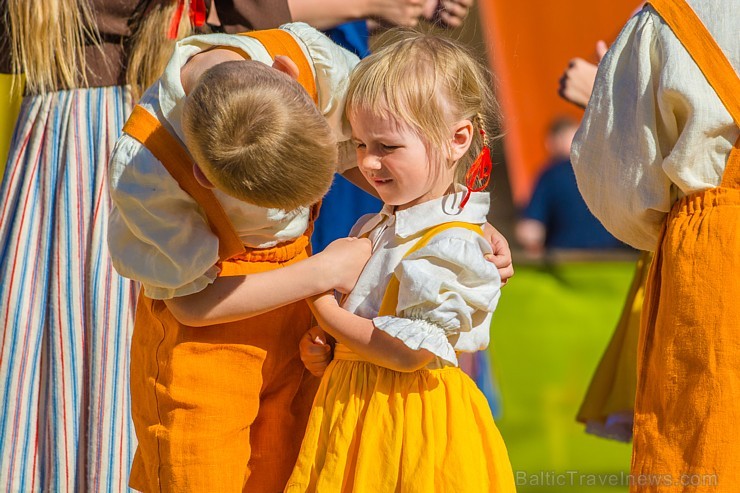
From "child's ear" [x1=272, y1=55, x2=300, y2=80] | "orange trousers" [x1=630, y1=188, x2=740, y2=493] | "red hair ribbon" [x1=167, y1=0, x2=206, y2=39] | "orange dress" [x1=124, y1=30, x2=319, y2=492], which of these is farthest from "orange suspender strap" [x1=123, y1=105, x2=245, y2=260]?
"orange trousers" [x1=630, y1=188, x2=740, y2=493]

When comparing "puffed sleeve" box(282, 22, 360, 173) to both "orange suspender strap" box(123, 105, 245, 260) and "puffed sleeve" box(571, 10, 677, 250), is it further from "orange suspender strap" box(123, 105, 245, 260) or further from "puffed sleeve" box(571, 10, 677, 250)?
"puffed sleeve" box(571, 10, 677, 250)

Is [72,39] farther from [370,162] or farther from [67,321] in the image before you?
[370,162]

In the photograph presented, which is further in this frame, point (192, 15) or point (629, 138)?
point (192, 15)

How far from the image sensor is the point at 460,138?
1958 millimetres

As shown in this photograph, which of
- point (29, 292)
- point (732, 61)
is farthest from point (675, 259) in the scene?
point (29, 292)

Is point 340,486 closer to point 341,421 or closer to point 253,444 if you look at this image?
point 341,421

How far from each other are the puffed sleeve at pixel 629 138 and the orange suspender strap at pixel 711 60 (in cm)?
5

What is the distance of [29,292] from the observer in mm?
2598

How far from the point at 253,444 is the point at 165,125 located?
62 centimetres

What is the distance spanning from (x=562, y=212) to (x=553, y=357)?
1.00m

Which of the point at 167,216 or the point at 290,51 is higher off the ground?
the point at 290,51

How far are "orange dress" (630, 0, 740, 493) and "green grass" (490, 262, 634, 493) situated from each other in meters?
2.32

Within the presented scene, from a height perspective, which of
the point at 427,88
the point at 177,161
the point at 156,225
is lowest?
the point at 156,225

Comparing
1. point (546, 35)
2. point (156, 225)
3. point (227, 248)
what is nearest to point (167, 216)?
point (156, 225)
